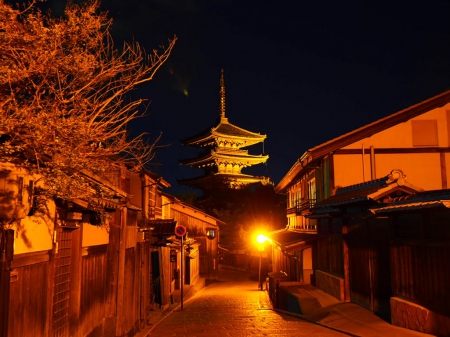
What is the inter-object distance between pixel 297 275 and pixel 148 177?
10260mm

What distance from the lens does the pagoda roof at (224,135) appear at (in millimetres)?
58938

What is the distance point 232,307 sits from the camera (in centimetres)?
2042

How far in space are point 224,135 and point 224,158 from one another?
10.0ft

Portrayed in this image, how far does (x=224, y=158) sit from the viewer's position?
59.2 m

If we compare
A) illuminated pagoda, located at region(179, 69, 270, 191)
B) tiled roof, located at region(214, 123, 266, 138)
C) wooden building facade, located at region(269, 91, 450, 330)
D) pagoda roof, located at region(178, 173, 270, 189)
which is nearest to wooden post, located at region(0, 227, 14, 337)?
wooden building facade, located at region(269, 91, 450, 330)

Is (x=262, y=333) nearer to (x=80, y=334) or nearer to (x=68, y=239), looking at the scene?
(x=80, y=334)

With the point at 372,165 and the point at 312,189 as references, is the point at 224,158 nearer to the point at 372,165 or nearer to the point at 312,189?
the point at 312,189

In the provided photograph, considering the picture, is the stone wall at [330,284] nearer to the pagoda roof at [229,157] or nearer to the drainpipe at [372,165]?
the drainpipe at [372,165]

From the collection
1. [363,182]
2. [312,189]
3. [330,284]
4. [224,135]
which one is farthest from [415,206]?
[224,135]

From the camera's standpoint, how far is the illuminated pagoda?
59.1 m

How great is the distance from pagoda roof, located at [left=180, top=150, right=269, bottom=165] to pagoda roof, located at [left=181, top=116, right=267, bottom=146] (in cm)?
→ 204

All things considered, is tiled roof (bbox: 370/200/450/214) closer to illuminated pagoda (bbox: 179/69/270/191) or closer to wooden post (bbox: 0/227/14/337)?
wooden post (bbox: 0/227/14/337)

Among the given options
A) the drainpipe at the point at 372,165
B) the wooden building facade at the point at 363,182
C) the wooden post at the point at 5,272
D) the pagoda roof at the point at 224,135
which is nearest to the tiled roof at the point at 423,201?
the wooden building facade at the point at 363,182

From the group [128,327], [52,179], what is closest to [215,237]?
[128,327]
